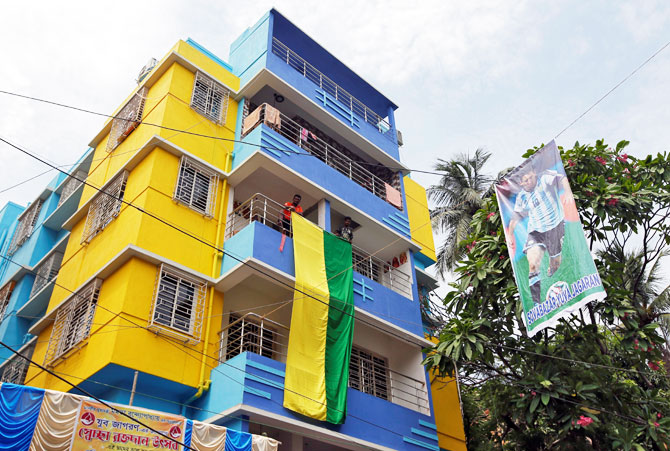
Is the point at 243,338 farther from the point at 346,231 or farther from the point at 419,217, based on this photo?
the point at 419,217

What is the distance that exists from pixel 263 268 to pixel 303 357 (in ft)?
6.76

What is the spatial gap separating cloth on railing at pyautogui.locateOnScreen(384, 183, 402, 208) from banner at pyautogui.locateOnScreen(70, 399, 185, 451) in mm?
10321

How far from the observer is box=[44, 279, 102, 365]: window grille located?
11984 millimetres

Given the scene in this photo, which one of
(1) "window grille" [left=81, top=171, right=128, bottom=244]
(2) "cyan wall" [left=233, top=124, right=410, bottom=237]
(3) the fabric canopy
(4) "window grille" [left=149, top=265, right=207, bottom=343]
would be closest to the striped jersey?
(2) "cyan wall" [left=233, top=124, right=410, bottom=237]

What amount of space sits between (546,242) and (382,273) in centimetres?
691

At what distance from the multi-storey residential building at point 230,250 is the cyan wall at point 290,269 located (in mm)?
40

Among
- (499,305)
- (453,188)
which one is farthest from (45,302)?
(453,188)

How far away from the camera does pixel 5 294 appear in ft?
61.0

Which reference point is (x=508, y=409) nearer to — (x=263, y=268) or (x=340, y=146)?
(x=263, y=268)

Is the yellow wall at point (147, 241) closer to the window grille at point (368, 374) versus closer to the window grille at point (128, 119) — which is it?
the window grille at point (128, 119)

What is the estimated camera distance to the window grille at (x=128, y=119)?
602 inches

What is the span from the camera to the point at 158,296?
11.8m

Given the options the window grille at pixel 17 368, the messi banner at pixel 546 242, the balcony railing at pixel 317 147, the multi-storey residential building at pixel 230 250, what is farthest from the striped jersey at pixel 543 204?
the window grille at pixel 17 368

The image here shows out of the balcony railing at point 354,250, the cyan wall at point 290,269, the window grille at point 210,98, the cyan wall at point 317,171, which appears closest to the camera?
the cyan wall at point 290,269
